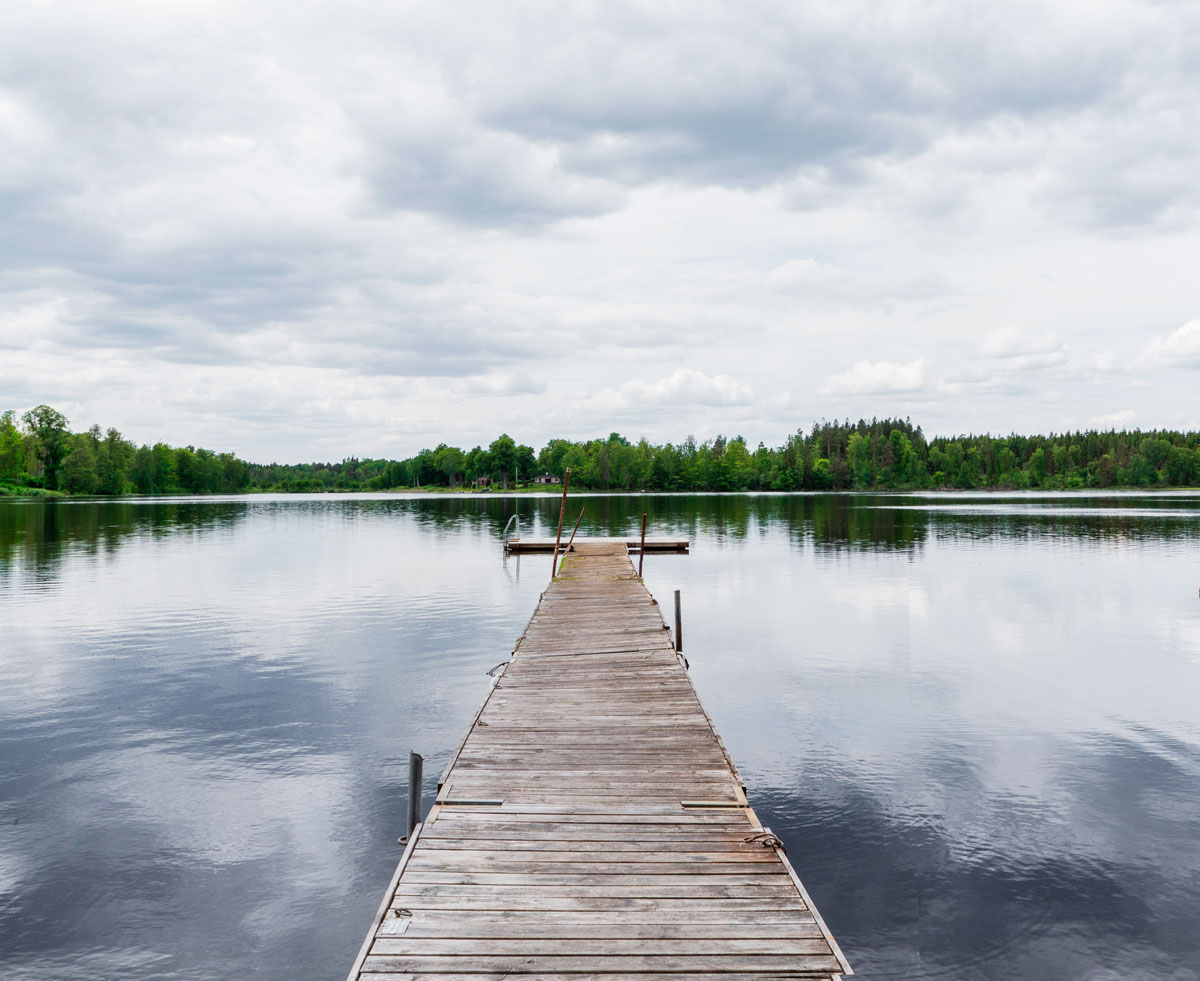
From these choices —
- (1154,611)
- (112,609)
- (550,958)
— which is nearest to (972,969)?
(550,958)

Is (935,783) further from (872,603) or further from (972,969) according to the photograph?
(872,603)

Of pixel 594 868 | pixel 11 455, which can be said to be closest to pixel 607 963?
pixel 594 868

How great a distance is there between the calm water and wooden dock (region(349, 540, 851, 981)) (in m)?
1.98

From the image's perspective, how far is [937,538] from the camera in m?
54.9

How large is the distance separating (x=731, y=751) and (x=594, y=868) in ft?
23.4

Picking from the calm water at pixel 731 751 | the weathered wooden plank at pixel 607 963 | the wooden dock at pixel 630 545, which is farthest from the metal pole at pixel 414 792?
the wooden dock at pixel 630 545

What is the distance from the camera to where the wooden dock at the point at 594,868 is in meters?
5.47

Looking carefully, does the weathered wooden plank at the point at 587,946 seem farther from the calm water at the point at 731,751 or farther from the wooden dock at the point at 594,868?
the calm water at the point at 731,751

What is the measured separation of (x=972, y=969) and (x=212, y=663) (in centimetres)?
1856

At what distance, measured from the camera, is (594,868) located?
6.75m

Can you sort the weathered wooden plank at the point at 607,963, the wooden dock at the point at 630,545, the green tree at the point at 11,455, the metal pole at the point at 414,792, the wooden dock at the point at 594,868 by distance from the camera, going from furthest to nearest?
the green tree at the point at 11,455 → the wooden dock at the point at 630,545 → the metal pole at the point at 414,792 → the wooden dock at the point at 594,868 → the weathered wooden plank at the point at 607,963

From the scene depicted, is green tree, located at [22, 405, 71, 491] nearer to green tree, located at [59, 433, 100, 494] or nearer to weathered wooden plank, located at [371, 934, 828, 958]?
green tree, located at [59, 433, 100, 494]

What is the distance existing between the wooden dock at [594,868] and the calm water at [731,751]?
1.98m

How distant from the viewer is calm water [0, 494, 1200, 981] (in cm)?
843
